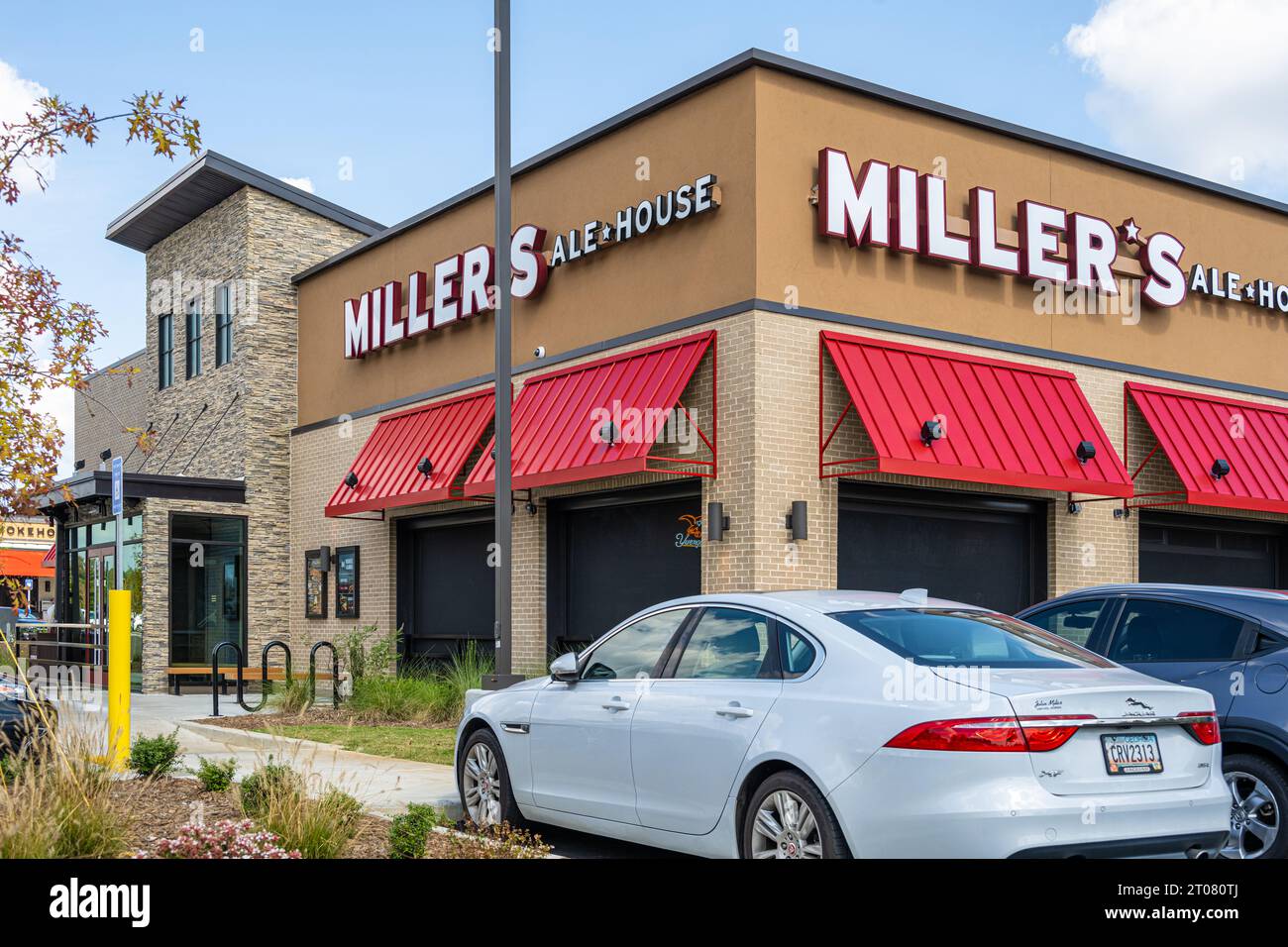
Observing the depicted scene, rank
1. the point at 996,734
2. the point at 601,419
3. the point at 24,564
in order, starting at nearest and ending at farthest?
the point at 996,734 → the point at 601,419 → the point at 24,564

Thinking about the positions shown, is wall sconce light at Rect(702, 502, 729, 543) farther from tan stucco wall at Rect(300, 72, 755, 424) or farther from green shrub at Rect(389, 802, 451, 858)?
green shrub at Rect(389, 802, 451, 858)

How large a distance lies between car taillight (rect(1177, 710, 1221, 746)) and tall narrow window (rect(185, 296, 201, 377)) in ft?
81.0

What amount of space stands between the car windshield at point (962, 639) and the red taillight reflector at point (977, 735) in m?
0.57

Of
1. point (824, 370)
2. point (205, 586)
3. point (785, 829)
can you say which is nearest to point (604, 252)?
point (824, 370)

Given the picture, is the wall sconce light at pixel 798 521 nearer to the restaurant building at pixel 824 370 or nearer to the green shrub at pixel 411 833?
the restaurant building at pixel 824 370

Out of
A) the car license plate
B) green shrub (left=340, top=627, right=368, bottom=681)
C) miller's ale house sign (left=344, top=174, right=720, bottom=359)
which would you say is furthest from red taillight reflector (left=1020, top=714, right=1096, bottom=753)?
green shrub (left=340, top=627, right=368, bottom=681)

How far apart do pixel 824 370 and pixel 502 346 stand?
13.9 ft

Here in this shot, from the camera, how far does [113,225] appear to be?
3012 cm

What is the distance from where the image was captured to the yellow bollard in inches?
410

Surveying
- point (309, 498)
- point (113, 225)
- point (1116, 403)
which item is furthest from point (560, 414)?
point (113, 225)

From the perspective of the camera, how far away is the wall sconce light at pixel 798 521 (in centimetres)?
1547

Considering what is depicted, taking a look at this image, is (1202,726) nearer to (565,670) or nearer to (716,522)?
(565,670)

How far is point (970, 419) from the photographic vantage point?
53.8 ft

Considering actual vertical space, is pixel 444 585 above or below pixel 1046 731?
below
